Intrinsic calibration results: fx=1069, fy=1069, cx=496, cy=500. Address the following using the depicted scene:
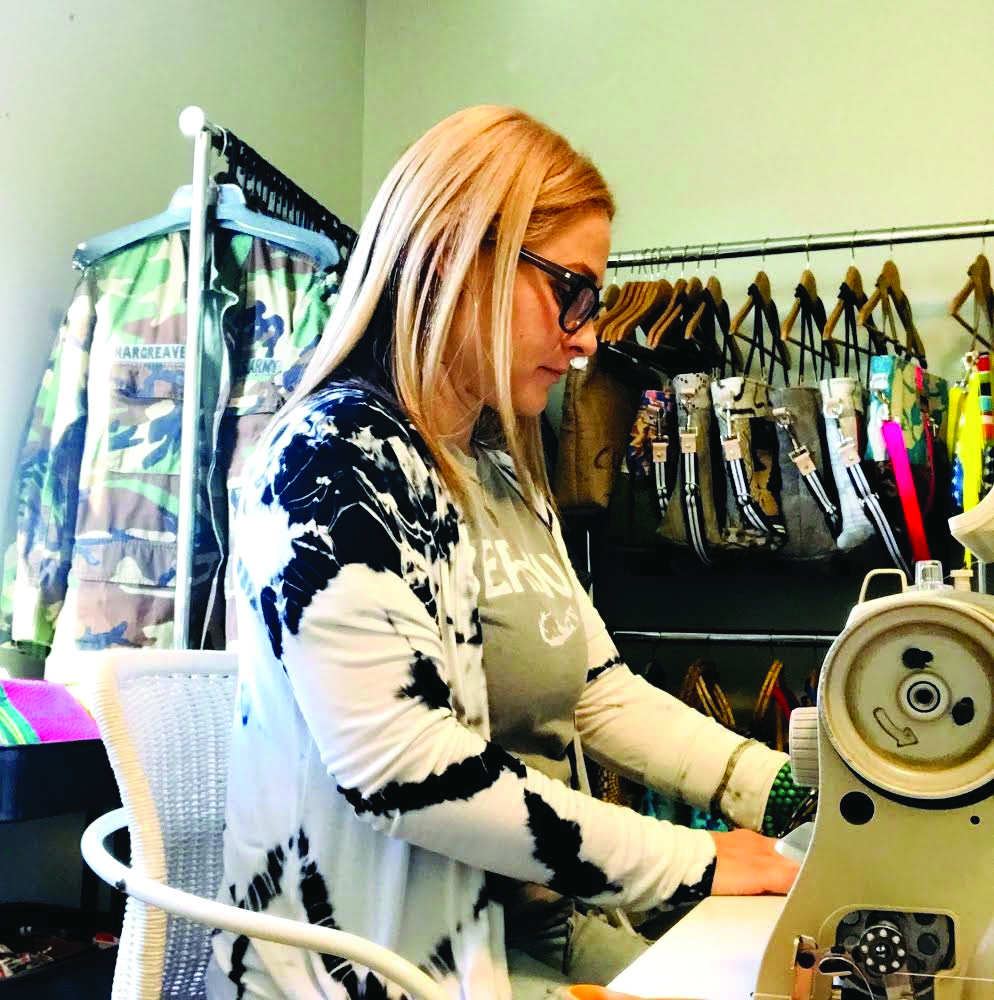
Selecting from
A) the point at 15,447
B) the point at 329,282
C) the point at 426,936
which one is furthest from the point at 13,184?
the point at 426,936

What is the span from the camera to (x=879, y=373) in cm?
201

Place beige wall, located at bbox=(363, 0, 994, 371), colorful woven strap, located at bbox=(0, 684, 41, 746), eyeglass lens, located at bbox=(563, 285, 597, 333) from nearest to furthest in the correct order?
eyeglass lens, located at bbox=(563, 285, 597, 333), colorful woven strap, located at bbox=(0, 684, 41, 746), beige wall, located at bbox=(363, 0, 994, 371)

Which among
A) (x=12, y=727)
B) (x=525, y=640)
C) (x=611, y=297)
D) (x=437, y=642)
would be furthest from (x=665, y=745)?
(x=611, y=297)

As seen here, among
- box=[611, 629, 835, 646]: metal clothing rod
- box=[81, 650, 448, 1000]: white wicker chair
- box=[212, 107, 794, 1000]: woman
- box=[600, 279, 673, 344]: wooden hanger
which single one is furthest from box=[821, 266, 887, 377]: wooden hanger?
box=[81, 650, 448, 1000]: white wicker chair

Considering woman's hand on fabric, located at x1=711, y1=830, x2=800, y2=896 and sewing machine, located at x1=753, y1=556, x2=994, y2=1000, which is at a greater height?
sewing machine, located at x1=753, y1=556, x2=994, y2=1000

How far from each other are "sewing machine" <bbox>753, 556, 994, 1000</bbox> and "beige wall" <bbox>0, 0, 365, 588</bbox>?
1.61 m

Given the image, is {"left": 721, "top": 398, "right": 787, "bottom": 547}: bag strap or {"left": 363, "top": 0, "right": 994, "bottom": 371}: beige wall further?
{"left": 363, "top": 0, "right": 994, "bottom": 371}: beige wall

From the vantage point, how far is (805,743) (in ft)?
2.47

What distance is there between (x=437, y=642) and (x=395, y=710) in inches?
3.0

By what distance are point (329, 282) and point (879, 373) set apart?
103cm

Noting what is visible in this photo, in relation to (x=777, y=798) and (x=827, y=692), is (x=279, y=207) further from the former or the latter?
(x=827, y=692)

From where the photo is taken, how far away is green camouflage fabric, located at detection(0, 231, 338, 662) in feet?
6.01

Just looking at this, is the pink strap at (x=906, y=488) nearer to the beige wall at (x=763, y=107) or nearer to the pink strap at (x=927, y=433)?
the pink strap at (x=927, y=433)

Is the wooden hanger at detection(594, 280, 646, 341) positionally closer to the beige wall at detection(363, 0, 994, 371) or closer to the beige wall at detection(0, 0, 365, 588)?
the beige wall at detection(363, 0, 994, 371)
